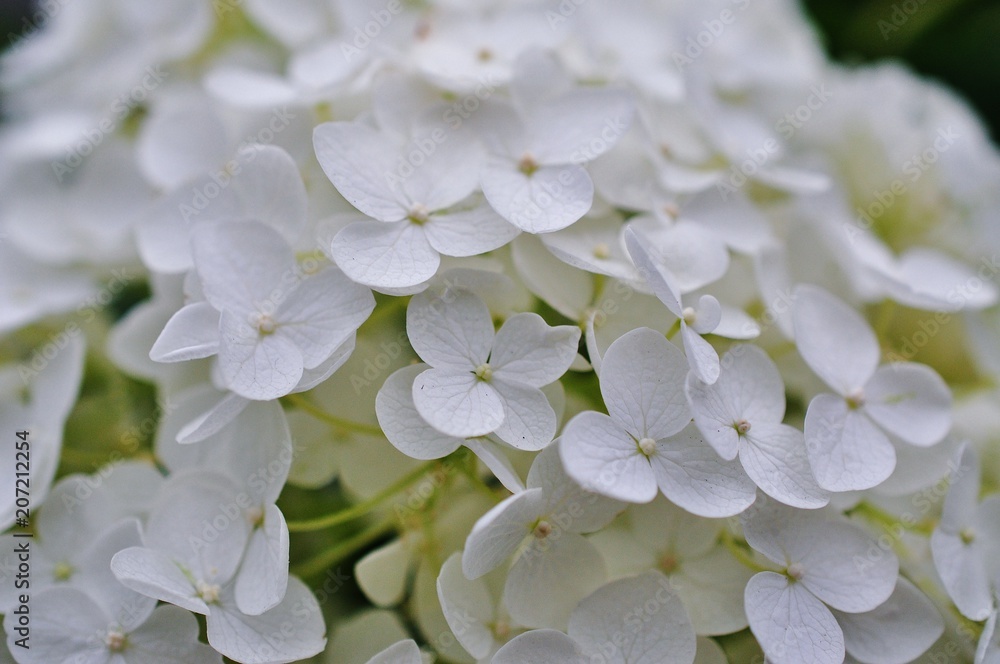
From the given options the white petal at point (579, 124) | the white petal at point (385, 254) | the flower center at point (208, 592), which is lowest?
the flower center at point (208, 592)

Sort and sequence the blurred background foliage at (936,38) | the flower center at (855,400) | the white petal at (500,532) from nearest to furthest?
the white petal at (500,532), the flower center at (855,400), the blurred background foliage at (936,38)

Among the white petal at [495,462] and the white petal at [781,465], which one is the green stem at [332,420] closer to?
the white petal at [495,462]

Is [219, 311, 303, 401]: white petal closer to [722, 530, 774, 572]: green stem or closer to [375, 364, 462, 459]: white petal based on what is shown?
[375, 364, 462, 459]: white petal

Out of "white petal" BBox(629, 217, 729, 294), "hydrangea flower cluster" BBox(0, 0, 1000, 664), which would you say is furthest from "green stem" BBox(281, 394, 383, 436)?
"white petal" BBox(629, 217, 729, 294)

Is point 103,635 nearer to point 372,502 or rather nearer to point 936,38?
point 372,502

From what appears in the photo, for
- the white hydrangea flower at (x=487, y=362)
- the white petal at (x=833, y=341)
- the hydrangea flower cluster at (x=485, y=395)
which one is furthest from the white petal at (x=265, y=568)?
the white petal at (x=833, y=341)

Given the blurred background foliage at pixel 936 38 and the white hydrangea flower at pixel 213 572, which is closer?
the white hydrangea flower at pixel 213 572

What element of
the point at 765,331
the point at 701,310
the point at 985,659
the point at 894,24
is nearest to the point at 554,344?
the point at 701,310
